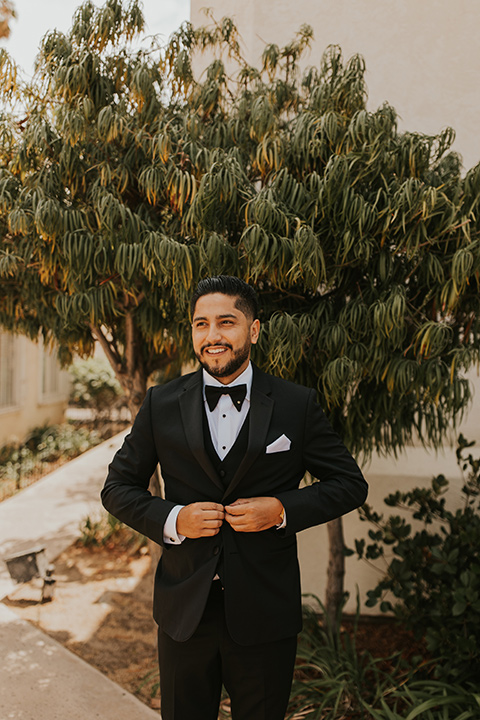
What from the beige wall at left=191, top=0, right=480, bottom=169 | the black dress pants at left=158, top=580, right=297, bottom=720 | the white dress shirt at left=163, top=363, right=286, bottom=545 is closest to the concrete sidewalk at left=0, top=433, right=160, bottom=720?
the black dress pants at left=158, top=580, right=297, bottom=720

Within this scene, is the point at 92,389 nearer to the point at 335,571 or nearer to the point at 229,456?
the point at 335,571

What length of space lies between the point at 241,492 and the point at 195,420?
0.96ft

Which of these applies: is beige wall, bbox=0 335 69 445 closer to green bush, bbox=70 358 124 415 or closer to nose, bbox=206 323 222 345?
green bush, bbox=70 358 124 415

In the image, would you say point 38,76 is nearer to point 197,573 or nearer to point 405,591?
point 197,573

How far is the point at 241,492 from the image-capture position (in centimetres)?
198

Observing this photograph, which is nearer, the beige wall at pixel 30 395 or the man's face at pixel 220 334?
the man's face at pixel 220 334

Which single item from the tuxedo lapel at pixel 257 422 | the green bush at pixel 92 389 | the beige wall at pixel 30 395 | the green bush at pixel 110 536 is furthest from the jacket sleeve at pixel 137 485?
the green bush at pixel 92 389

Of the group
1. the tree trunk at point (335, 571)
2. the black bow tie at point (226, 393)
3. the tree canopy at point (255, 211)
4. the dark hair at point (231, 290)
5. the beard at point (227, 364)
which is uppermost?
the tree canopy at point (255, 211)

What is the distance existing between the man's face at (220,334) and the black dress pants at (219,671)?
0.77 m

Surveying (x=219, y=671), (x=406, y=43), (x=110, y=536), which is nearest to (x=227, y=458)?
(x=219, y=671)

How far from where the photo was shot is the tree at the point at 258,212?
9.23 ft

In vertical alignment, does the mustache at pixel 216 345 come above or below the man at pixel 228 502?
above

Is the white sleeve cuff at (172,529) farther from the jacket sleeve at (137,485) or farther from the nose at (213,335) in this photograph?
the nose at (213,335)

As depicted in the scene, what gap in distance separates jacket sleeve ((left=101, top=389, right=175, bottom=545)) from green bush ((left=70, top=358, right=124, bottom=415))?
11583 millimetres
